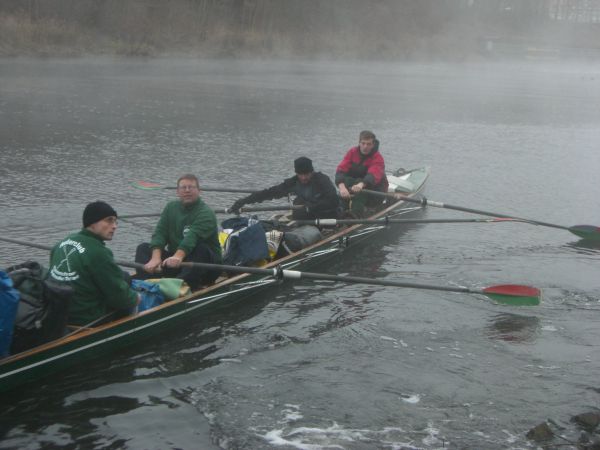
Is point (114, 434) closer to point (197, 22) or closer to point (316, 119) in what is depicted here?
point (316, 119)

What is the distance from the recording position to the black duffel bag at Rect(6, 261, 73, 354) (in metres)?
7.50

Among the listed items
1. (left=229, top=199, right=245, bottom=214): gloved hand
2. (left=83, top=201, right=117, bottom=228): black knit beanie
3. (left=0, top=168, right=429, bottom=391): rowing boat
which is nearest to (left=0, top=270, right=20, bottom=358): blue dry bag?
(left=0, top=168, right=429, bottom=391): rowing boat

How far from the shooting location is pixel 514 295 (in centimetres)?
1042

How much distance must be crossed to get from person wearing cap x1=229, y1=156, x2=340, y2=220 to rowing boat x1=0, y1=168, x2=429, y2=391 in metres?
0.45

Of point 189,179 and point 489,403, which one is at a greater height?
Result: point 189,179

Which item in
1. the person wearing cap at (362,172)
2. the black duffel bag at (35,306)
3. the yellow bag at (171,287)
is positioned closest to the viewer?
the black duffel bag at (35,306)

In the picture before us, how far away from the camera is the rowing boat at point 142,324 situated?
776cm

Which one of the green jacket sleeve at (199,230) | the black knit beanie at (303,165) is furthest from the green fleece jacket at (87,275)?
the black knit beanie at (303,165)

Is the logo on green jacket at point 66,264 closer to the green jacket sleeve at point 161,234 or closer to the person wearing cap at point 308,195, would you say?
the green jacket sleeve at point 161,234

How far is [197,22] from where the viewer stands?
176 feet

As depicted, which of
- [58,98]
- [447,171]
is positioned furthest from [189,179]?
[58,98]

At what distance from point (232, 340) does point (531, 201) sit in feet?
36.4

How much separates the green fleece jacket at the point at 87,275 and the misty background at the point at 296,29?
118ft

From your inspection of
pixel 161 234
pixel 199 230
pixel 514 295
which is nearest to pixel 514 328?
pixel 514 295
